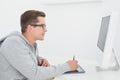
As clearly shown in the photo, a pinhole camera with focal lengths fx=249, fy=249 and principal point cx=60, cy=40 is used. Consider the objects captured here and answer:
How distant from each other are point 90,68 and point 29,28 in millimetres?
687

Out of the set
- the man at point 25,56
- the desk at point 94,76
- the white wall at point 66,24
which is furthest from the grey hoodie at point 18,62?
the white wall at point 66,24

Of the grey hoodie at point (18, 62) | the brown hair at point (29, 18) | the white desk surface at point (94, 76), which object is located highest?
the brown hair at point (29, 18)

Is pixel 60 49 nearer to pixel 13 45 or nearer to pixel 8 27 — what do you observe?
pixel 8 27

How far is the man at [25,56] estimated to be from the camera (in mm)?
1578

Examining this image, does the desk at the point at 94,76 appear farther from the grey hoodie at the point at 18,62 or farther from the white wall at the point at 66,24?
the white wall at the point at 66,24

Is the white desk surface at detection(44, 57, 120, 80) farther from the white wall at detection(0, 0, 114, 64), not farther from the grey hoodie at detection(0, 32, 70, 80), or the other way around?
the white wall at detection(0, 0, 114, 64)

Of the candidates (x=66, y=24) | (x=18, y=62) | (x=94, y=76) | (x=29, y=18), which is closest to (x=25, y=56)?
(x=18, y=62)

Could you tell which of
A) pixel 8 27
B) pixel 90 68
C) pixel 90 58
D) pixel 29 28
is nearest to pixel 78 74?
pixel 90 68

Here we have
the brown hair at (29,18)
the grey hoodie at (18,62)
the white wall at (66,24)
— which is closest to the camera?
the grey hoodie at (18,62)

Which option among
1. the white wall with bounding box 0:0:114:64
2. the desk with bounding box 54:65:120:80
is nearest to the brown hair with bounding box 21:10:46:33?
the desk with bounding box 54:65:120:80

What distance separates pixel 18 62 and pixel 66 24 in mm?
1327

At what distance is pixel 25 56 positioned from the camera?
1.59m

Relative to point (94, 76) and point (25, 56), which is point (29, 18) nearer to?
point (25, 56)

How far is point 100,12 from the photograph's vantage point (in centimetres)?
269
